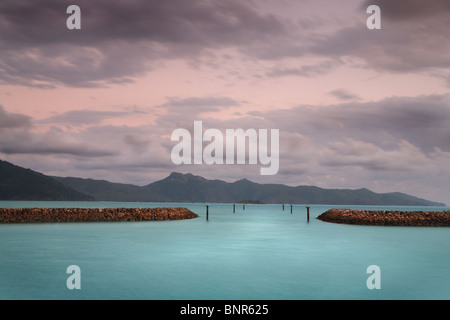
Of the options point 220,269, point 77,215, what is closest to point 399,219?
point 220,269

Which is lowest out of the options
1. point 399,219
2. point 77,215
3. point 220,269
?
point 220,269

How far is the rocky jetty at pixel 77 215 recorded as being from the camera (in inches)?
2051

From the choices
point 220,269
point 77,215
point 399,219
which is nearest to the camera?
point 220,269

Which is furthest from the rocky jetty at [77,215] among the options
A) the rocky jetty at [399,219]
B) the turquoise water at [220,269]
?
the rocky jetty at [399,219]

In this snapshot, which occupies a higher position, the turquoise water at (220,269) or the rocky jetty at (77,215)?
the rocky jetty at (77,215)

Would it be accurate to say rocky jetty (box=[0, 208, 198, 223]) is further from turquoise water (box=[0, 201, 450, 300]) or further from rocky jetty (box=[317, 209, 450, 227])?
rocky jetty (box=[317, 209, 450, 227])

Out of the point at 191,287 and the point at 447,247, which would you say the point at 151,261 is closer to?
the point at 191,287

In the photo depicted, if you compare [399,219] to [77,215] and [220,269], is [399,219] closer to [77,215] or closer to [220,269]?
[220,269]

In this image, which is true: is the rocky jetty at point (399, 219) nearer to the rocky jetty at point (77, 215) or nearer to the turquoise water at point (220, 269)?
the turquoise water at point (220, 269)

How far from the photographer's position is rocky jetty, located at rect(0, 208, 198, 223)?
171ft

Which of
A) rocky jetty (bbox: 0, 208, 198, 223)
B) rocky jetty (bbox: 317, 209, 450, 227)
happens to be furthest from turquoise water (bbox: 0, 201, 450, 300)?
rocky jetty (bbox: 0, 208, 198, 223)

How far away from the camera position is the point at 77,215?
178 feet
